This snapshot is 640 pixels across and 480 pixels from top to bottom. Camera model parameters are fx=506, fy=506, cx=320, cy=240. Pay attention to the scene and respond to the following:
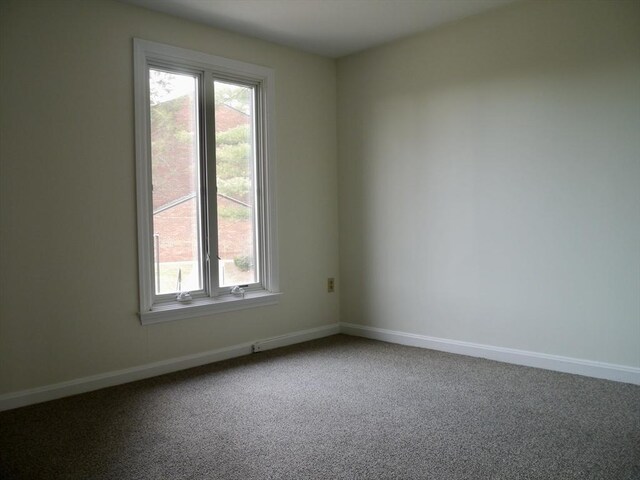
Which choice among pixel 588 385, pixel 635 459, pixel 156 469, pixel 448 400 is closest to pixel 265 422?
pixel 156 469

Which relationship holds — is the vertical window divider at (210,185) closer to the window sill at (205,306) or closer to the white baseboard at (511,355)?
the window sill at (205,306)

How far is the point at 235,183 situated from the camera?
4133 millimetres

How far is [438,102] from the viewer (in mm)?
4094

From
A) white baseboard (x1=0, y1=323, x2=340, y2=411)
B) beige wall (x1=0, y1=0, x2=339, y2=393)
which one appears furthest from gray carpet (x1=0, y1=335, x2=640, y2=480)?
beige wall (x1=0, y1=0, x2=339, y2=393)

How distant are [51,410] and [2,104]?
178cm

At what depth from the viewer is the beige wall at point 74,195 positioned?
9.68 feet

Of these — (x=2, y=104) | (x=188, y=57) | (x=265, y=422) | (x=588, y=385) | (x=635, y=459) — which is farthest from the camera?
(x=188, y=57)

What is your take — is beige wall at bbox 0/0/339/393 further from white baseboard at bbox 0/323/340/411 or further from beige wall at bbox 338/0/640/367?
beige wall at bbox 338/0/640/367

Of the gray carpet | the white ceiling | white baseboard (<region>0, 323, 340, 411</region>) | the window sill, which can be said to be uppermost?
the white ceiling

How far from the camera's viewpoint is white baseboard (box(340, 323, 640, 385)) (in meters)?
3.23

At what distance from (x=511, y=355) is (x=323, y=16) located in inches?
112

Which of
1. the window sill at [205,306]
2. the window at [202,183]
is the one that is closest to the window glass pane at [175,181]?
the window at [202,183]

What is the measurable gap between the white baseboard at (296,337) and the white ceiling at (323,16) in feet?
8.24

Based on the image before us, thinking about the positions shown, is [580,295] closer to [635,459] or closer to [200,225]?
[635,459]
